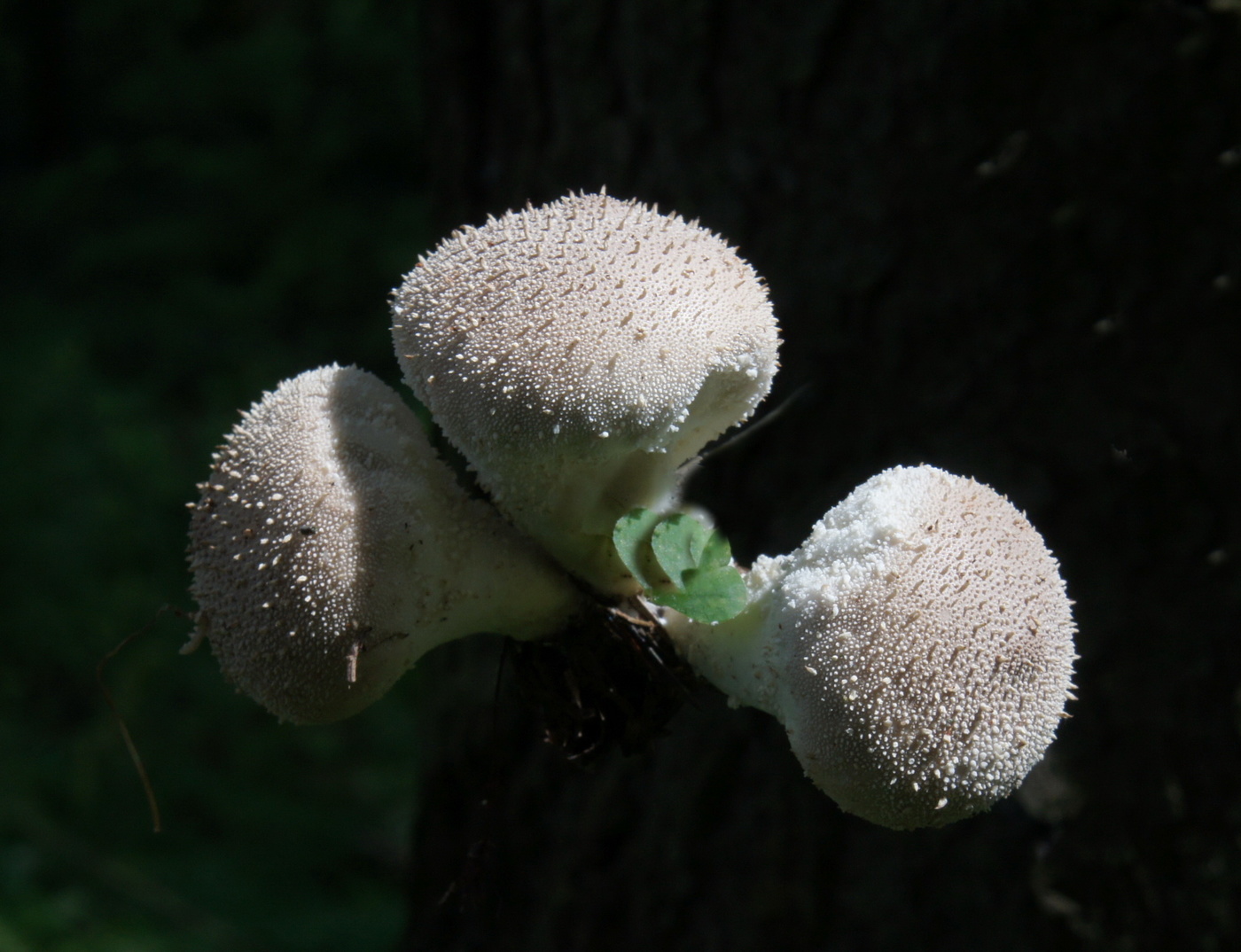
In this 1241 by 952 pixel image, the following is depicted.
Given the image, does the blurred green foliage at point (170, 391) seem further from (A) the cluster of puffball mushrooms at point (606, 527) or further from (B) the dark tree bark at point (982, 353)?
(A) the cluster of puffball mushrooms at point (606, 527)

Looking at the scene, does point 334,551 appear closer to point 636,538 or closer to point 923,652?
point 636,538

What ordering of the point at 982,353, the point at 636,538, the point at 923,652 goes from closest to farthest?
the point at 923,652 → the point at 636,538 → the point at 982,353

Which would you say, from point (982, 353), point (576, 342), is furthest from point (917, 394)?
point (576, 342)

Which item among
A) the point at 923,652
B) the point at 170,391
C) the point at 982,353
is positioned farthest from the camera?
the point at 170,391

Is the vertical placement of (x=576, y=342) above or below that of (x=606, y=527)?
above

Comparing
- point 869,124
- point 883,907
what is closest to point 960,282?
point 869,124

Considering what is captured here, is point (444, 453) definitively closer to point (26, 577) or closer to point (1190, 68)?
point (1190, 68)

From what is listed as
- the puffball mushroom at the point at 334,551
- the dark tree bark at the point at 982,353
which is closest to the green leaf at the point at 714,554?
the puffball mushroom at the point at 334,551

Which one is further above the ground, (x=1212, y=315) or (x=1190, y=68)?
(x=1190, y=68)
